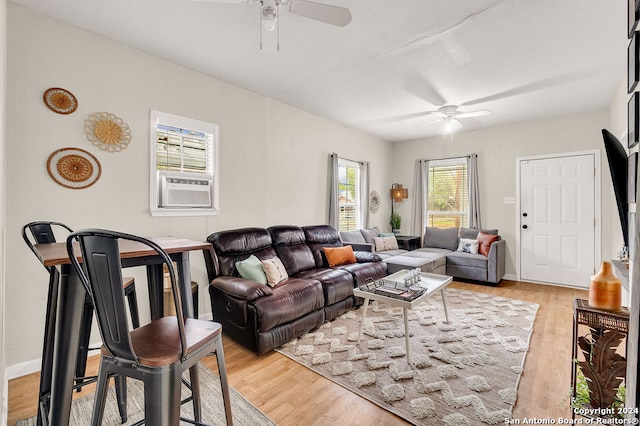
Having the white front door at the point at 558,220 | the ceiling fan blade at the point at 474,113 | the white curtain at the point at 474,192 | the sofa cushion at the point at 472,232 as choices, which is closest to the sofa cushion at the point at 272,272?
the ceiling fan blade at the point at 474,113

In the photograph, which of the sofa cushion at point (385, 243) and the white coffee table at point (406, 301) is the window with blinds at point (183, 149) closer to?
the white coffee table at point (406, 301)

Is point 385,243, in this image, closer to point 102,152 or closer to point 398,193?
point 398,193

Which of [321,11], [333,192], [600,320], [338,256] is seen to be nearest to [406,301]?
[600,320]

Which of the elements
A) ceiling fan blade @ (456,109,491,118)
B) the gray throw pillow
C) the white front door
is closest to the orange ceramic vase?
ceiling fan blade @ (456,109,491,118)

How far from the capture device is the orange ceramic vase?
148 centimetres

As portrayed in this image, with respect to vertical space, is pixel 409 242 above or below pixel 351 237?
below

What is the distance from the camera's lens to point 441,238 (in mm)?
5496

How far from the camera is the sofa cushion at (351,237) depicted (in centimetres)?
479

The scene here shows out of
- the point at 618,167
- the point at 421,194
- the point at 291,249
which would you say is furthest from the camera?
the point at 421,194

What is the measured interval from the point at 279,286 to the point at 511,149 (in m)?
4.66

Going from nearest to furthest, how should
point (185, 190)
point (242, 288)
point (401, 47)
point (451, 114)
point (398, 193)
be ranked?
point (242, 288) → point (401, 47) → point (185, 190) → point (451, 114) → point (398, 193)

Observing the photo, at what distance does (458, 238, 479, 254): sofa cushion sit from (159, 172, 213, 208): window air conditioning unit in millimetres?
4204

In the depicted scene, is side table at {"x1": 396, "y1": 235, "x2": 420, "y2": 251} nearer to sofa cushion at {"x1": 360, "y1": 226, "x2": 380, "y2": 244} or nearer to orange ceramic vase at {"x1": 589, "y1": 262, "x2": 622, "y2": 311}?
sofa cushion at {"x1": 360, "y1": 226, "x2": 380, "y2": 244}

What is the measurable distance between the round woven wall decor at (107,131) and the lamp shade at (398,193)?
4.91m
